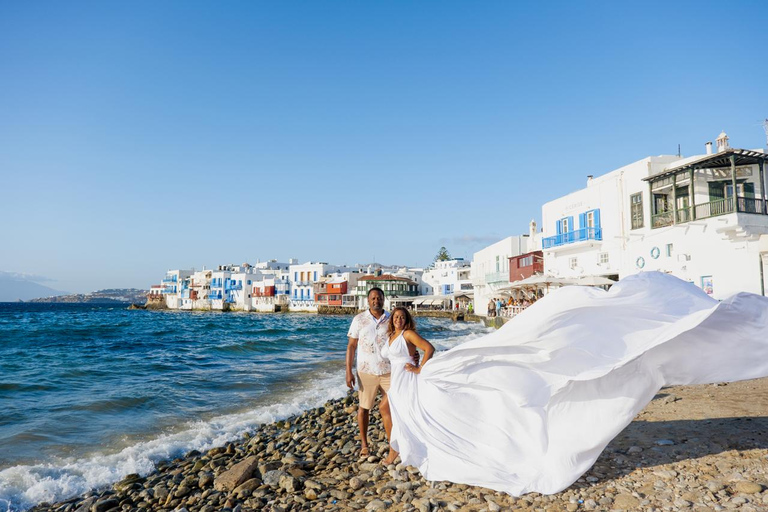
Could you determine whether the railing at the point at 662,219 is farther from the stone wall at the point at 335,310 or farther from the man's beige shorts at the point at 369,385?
the stone wall at the point at 335,310

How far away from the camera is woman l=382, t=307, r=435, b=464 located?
4.93 metres

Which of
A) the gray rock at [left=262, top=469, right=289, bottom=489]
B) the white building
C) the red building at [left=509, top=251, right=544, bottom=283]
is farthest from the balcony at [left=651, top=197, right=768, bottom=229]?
the white building

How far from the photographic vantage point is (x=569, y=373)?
4.35m

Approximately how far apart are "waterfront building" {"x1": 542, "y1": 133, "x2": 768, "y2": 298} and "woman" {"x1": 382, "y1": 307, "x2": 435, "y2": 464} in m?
15.0

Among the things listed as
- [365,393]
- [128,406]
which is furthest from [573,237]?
[365,393]

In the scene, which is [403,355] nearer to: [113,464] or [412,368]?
[412,368]

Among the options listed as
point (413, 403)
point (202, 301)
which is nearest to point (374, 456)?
point (413, 403)

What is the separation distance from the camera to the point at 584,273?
2636 cm

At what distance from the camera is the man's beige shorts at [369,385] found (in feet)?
17.6

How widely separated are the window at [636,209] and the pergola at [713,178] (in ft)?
3.41

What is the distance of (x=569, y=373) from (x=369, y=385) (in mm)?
2140

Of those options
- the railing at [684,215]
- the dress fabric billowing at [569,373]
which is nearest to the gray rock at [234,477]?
the dress fabric billowing at [569,373]

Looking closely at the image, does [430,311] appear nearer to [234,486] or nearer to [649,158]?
[649,158]

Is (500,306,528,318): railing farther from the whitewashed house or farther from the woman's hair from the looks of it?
the woman's hair
